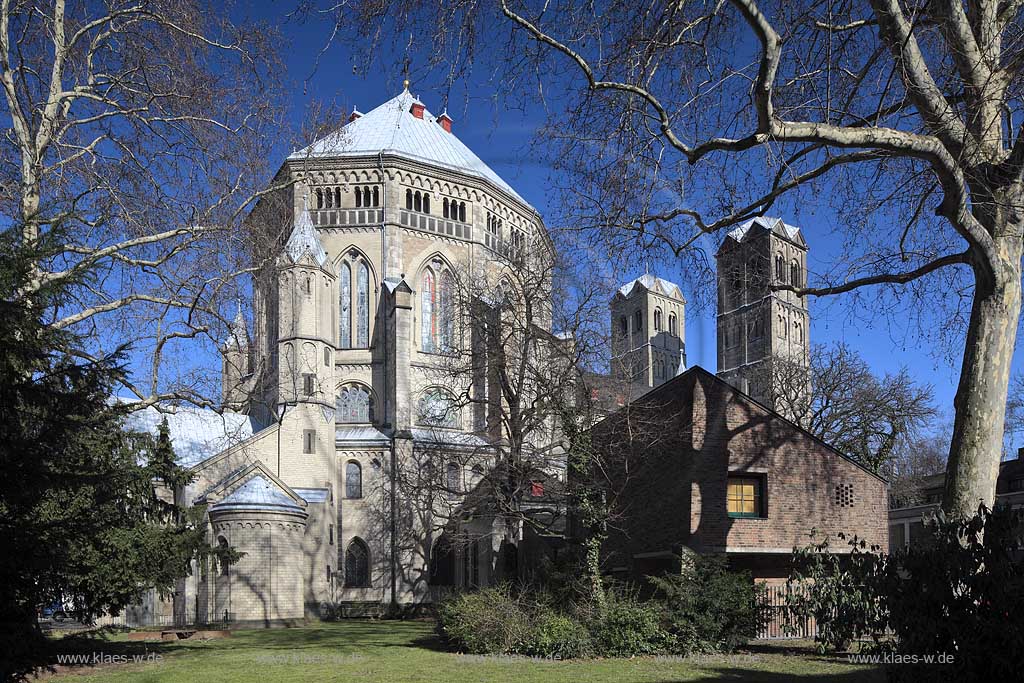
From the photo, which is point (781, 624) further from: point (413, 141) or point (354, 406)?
point (413, 141)

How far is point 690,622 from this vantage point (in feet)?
65.2

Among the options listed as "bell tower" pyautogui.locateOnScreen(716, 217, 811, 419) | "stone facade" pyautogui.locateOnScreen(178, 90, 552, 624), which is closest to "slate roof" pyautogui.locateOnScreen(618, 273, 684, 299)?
"bell tower" pyautogui.locateOnScreen(716, 217, 811, 419)

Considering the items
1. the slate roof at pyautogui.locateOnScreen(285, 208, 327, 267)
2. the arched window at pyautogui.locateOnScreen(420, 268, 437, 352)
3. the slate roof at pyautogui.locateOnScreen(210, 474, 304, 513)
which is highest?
the slate roof at pyautogui.locateOnScreen(285, 208, 327, 267)

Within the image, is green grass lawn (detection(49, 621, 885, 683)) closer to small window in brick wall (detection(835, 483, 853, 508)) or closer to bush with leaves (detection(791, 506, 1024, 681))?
small window in brick wall (detection(835, 483, 853, 508))

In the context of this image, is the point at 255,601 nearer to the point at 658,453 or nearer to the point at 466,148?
the point at 658,453

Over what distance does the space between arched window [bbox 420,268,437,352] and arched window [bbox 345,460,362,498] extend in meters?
8.17

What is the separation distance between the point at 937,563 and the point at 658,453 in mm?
14909

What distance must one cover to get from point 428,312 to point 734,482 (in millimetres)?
30183

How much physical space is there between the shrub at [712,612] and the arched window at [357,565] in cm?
2749

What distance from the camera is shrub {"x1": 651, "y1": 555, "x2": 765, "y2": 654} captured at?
1973 cm

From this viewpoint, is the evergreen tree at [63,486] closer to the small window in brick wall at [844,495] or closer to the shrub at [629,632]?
the shrub at [629,632]

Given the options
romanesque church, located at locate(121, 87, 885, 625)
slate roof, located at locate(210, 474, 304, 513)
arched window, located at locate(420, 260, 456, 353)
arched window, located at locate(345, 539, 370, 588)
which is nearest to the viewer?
romanesque church, located at locate(121, 87, 885, 625)

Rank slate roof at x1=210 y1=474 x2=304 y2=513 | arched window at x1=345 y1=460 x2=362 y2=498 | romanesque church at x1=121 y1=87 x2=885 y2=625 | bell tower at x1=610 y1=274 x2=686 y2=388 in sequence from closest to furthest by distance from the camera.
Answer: romanesque church at x1=121 y1=87 x2=885 y2=625, slate roof at x1=210 y1=474 x2=304 y2=513, arched window at x1=345 y1=460 x2=362 y2=498, bell tower at x1=610 y1=274 x2=686 y2=388

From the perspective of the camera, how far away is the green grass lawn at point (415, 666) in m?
15.7
